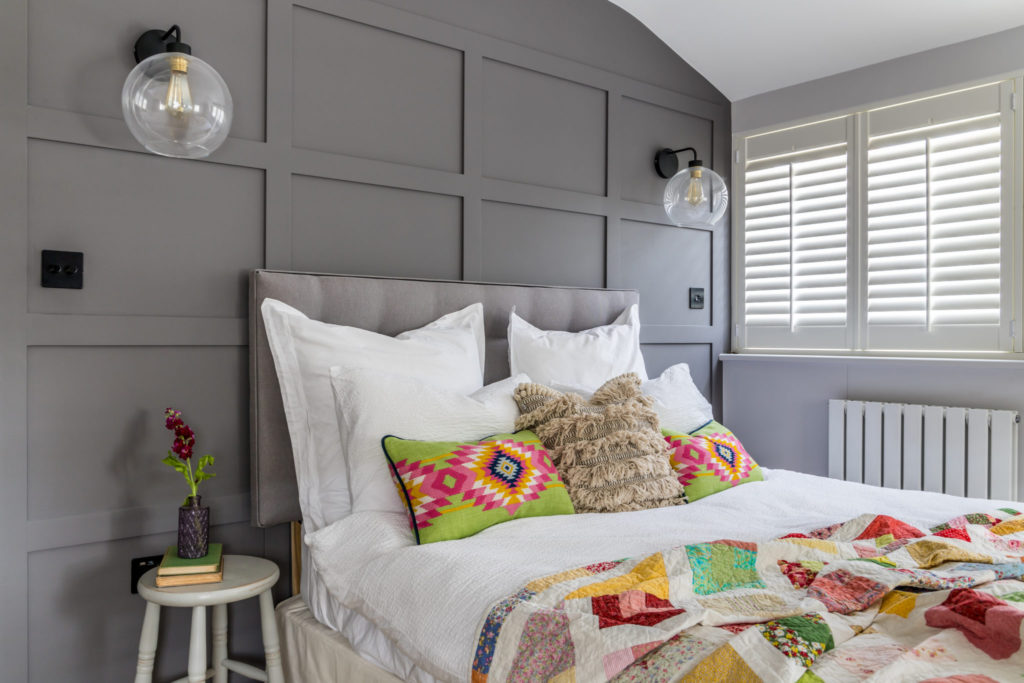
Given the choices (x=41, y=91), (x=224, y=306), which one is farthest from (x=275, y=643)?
(x=41, y=91)

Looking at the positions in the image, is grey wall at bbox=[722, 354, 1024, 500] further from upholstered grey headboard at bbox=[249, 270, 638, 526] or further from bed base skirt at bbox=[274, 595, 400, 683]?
bed base skirt at bbox=[274, 595, 400, 683]

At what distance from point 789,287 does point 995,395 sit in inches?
37.4

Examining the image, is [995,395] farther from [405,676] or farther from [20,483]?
[20,483]

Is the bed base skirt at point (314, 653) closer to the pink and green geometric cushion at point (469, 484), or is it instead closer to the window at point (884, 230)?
the pink and green geometric cushion at point (469, 484)

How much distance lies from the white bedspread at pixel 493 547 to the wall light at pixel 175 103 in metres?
1.02

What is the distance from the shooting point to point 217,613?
6.70ft

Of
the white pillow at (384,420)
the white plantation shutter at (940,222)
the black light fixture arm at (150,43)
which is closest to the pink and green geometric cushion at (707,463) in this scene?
the white pillow at (384,420)

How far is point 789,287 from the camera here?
3.41m

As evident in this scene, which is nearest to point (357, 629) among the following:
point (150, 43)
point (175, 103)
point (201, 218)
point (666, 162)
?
point (201, 218)

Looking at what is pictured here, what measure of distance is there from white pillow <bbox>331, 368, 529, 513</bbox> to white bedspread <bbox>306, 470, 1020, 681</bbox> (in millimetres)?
76

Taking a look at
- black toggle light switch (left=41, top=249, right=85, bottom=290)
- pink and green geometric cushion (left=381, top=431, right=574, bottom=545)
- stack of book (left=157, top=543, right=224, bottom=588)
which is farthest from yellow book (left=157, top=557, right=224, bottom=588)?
black toggle light switch (left=41, top=249, right=85, bottom=290)

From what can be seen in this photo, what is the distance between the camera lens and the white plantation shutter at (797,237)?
3236 millimetres

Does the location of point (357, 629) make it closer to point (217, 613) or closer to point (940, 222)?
point (217, 613)

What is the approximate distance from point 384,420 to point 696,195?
5.69 ft
